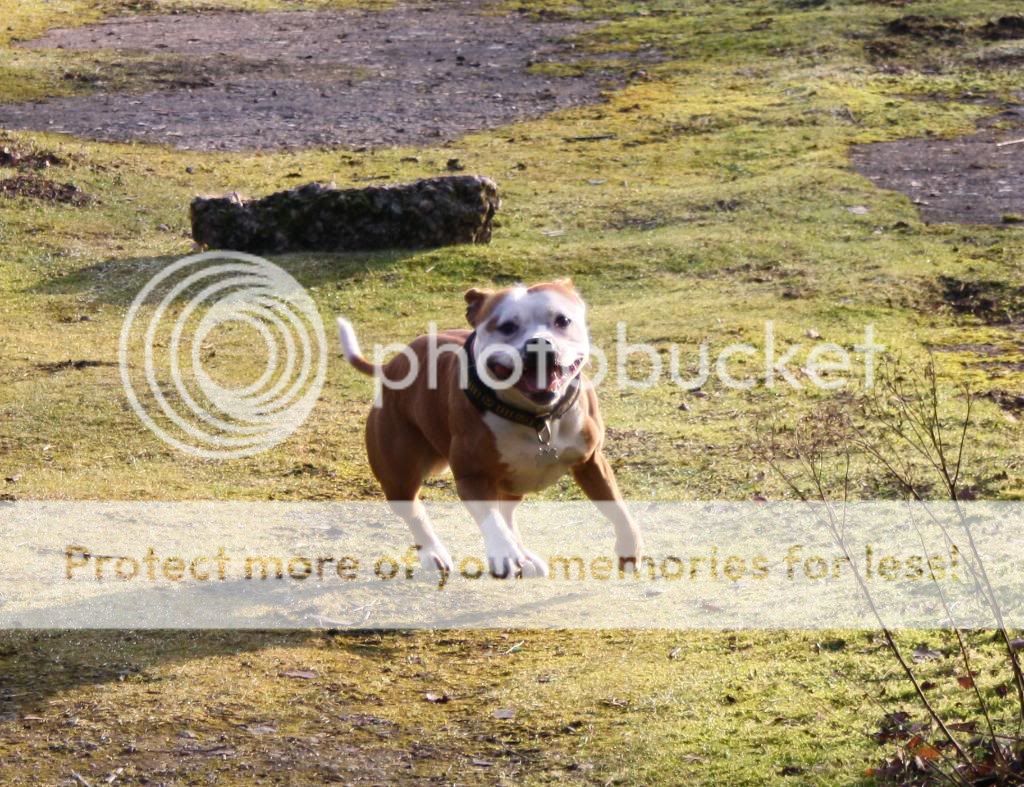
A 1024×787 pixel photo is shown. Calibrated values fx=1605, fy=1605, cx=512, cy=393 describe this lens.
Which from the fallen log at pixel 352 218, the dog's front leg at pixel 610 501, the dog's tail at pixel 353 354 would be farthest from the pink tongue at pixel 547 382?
the fallen log at pixel 352 218

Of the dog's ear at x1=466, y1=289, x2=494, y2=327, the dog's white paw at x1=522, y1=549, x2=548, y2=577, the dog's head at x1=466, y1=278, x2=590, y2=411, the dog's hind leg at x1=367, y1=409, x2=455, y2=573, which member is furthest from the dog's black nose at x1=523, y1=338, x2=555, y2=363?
the dog's hind leg at x1=367, y1=409, x2=455, y2=573

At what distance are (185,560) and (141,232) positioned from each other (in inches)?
320

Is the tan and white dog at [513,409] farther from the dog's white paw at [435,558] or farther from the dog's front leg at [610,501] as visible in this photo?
the dog's white paw at [435,558]

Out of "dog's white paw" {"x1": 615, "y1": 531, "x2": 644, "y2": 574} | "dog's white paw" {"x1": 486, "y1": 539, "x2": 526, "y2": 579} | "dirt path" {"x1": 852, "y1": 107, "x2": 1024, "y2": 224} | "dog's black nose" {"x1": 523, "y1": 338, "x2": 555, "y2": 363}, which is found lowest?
"dirt path" {"x1": 852, "y1": 107, "x2": 1024, "y2": 224}

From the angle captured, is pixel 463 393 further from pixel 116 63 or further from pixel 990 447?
pixel 116 63

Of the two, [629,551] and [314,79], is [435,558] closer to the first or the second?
[629,551]

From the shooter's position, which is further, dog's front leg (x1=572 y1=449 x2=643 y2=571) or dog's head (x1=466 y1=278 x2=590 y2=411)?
dog's front leg (x1=572 y1=449 x2=643 y2=571)

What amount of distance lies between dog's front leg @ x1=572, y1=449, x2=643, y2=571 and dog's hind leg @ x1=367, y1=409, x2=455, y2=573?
788 mm

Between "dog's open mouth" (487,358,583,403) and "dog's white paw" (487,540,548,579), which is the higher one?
"dog's open mouth" (487,358,583,403)

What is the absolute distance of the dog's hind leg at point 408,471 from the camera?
7.03m

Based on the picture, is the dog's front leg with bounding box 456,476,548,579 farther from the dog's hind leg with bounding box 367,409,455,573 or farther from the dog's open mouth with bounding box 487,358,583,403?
the dog's hind leg with bounding box 367,409,455,573

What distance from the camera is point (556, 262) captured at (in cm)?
1324

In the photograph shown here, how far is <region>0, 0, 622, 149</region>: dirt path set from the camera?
63.8ft

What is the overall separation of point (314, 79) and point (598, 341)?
488 inches
